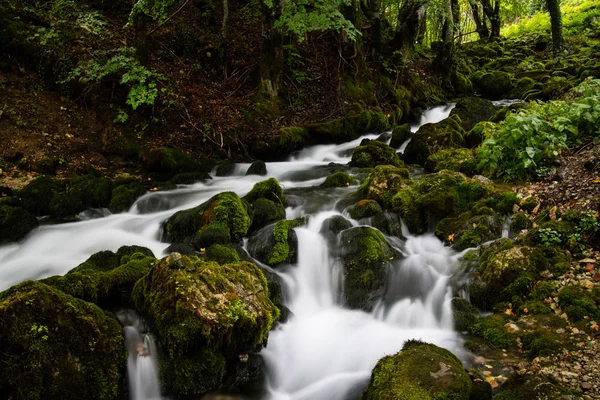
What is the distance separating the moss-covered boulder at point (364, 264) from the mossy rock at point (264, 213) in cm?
142

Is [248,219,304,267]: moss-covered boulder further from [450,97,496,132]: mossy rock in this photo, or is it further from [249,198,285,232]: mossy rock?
[450,97,496,132]: mossy rock

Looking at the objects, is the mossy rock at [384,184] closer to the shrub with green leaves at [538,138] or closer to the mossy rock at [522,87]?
the shrub with green leaves at [538,138]

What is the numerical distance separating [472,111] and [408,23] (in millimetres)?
4896

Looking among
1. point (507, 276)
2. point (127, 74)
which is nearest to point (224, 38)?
point (127, 74)

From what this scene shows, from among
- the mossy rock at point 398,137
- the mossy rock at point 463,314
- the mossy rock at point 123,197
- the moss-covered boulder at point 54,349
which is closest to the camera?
the moss-covered boulder at point 54,349

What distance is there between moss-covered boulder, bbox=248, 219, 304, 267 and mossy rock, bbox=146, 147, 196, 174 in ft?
15.3

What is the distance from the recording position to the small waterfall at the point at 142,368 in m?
3.91

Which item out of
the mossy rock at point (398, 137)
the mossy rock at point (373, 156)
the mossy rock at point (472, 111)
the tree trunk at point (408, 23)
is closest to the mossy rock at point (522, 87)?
the mossy rock at point (472, 111)

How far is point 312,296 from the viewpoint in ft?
20.0

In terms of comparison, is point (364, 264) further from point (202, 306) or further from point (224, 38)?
point (224, 38)

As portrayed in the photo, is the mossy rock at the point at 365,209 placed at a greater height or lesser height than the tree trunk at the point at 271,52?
lesser

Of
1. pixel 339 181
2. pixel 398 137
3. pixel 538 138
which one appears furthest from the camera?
pixel 398 137

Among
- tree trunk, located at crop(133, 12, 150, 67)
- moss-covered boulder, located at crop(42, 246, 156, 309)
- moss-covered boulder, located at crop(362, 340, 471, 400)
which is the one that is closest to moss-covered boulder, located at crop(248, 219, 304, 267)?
moss-covered boulder, located at crop(42, 246, 156, 309)

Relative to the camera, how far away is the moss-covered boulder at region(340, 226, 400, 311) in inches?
231
